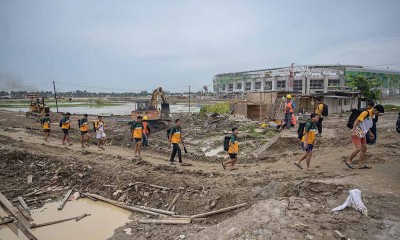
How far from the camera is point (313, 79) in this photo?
2387 inches

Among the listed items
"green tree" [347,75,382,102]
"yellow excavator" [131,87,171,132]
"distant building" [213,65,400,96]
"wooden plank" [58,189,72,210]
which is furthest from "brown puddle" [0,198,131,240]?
"distant building" [213,65,400,96]

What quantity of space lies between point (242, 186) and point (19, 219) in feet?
19.2

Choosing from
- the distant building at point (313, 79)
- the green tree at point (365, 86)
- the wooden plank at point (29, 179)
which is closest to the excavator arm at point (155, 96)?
the wooden plank at point (29, 179)

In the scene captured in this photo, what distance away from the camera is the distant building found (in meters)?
57.8

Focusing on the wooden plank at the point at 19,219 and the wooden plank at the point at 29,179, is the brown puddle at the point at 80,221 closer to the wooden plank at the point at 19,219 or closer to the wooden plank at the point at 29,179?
the wooden plank at the point at 19,219

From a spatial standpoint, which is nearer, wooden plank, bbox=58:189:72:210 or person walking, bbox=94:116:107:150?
wooden plank, bbox=58:189:72:210

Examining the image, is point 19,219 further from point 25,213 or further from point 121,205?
point 121,205

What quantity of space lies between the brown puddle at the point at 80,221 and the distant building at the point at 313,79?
139 ft

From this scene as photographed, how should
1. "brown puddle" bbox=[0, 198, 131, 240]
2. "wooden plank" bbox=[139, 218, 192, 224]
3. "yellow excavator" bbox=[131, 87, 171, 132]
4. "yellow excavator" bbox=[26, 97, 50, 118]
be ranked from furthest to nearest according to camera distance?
1. "yellow excavator" bbox=[26, 97, 50, 118]
2. "yellow excavator" bbox=[131, 87, 171, 132]
3. "brown puddle" bbox=[0, 198, 131, 240]
4. "wooden plank" bbox=[139, 218, 192, 224]

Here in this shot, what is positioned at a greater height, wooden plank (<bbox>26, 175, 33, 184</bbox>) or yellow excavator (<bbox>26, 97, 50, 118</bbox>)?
yellow excavator (<bbox>26, 97, 50, 118</bbox>)

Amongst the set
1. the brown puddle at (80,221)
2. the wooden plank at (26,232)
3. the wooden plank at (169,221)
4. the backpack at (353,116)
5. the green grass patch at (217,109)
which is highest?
the backpack at (353,116)

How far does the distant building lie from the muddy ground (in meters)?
37.4

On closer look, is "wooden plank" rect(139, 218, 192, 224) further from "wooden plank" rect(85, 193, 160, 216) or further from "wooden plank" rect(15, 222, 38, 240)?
"wooden plank" rect(15, 222, 38, 240)

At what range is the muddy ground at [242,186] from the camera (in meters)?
4.79
